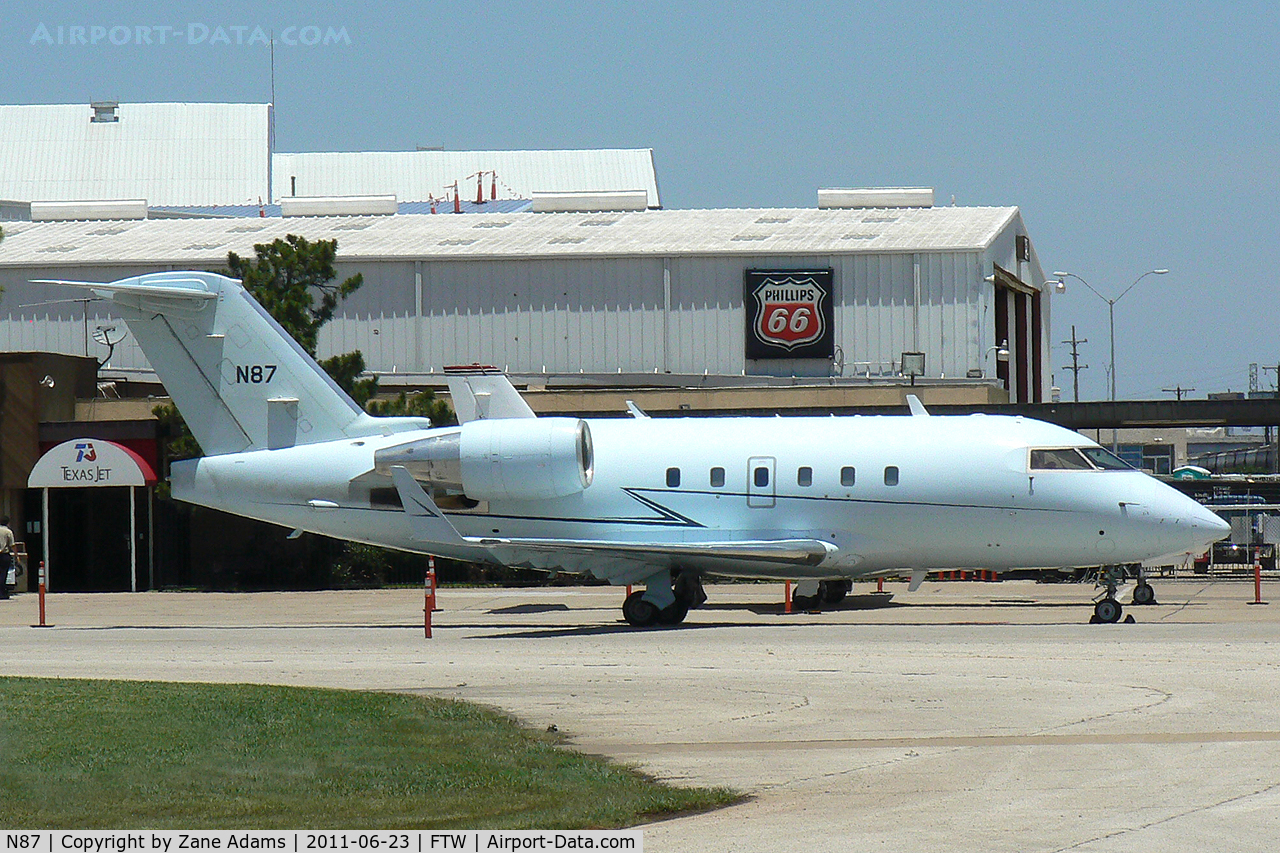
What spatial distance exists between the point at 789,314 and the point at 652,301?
4.37 meters

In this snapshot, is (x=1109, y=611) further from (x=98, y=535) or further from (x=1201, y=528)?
(x=98, y=535)

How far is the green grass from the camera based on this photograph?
895 cm

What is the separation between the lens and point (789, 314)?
1868 inches

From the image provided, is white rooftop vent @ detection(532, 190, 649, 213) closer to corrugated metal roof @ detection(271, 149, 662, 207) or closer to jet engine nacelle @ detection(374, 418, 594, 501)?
corrugated metal roof @ detection(271, 149, 662, 207)

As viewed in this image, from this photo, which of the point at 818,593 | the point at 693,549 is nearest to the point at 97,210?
the point at 818,593

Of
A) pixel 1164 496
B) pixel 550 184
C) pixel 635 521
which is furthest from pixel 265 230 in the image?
pixel 1164 496

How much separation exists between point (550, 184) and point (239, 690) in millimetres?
62702

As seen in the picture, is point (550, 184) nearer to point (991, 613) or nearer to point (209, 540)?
point (209, 540)

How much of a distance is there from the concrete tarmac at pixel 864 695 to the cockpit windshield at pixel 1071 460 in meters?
2.37

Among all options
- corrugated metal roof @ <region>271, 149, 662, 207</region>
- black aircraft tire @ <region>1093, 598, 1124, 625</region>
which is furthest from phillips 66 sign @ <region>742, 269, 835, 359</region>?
corrugated metal roof @ <region>271, 149, 662, 207</region>

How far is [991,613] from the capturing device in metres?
26.9

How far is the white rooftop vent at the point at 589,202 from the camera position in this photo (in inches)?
2238

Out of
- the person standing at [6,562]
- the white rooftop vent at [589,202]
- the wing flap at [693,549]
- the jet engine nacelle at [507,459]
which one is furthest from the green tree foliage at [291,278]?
the white rooftop vent at [589,202]

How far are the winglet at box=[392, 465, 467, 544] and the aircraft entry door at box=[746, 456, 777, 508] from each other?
4546 mm
